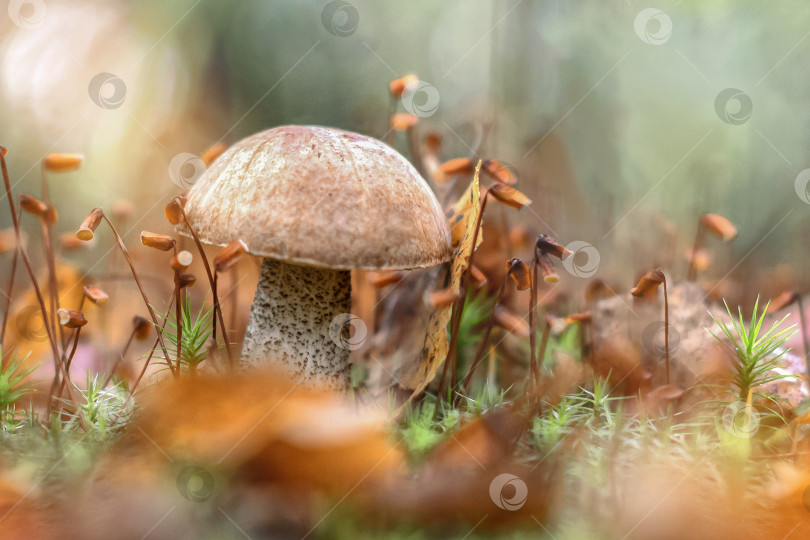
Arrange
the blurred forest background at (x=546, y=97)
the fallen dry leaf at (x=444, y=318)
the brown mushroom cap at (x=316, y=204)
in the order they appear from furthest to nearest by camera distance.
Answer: the blurred forest background at (x=546, y=97), the fallen dry leaf at (x=444, y=318), the brown mushroom cap at (x=316, y=204)

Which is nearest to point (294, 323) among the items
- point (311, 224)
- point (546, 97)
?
point (311, 224)

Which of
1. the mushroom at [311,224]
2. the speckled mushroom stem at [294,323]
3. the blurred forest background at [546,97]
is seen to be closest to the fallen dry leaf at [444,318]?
the mushroom at [311,224]

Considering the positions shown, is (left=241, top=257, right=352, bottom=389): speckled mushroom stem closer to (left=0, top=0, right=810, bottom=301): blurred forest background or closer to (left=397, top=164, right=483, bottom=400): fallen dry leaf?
(left=397, top=164, right=483, bottom=400): fallen dry leaf

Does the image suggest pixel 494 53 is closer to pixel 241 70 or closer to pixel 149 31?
pixel 241 70

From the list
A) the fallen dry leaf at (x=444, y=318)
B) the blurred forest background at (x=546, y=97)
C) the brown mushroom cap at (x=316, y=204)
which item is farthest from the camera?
the blurred forest background at (x=546, y=97)

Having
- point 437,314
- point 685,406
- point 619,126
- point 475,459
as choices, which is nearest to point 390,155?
point 437,314

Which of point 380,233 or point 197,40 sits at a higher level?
point 197,40

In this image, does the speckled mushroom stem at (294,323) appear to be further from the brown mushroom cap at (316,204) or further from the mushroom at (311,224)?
the brown mushroom cap at (316,204)
